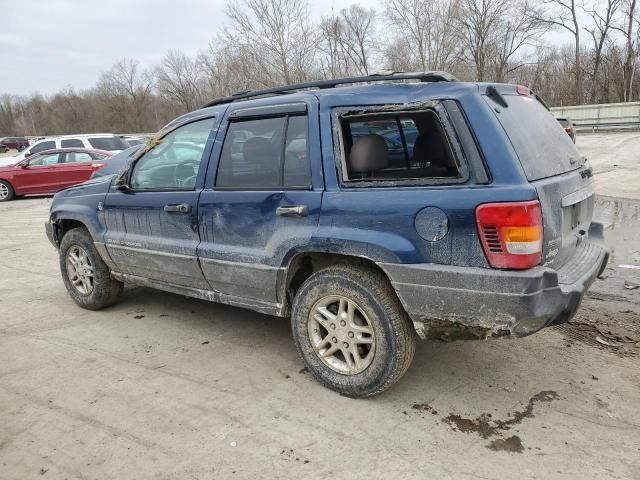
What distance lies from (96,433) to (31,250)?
5956mm

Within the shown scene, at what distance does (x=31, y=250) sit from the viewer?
7.78 metres

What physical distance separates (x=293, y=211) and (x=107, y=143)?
14.7 metres

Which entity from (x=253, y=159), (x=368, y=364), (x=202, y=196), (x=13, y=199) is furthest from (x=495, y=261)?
(x=13, y=199)

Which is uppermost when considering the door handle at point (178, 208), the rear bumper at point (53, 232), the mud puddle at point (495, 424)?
the door handle at point (178, 208)

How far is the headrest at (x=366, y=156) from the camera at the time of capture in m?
3.07

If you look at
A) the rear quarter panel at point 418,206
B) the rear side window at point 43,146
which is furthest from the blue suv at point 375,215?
the rear side window at point 43,146

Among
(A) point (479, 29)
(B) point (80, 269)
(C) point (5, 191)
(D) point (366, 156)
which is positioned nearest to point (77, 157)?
(C) point (5, 191)

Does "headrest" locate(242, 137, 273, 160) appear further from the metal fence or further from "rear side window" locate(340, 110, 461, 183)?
the metal fence

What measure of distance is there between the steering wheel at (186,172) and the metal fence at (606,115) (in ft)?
105

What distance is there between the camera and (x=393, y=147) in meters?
3.36

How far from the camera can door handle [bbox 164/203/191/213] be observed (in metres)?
3.69

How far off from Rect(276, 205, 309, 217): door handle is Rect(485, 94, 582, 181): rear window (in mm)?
1219

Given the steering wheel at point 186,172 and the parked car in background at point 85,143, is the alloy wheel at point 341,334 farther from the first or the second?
the parked car in background at point 85,143

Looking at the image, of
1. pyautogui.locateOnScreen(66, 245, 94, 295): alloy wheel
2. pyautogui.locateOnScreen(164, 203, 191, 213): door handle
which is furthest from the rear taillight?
pyautogui.locateOnScreen(66, 245, 94, 295): alloy wheel
